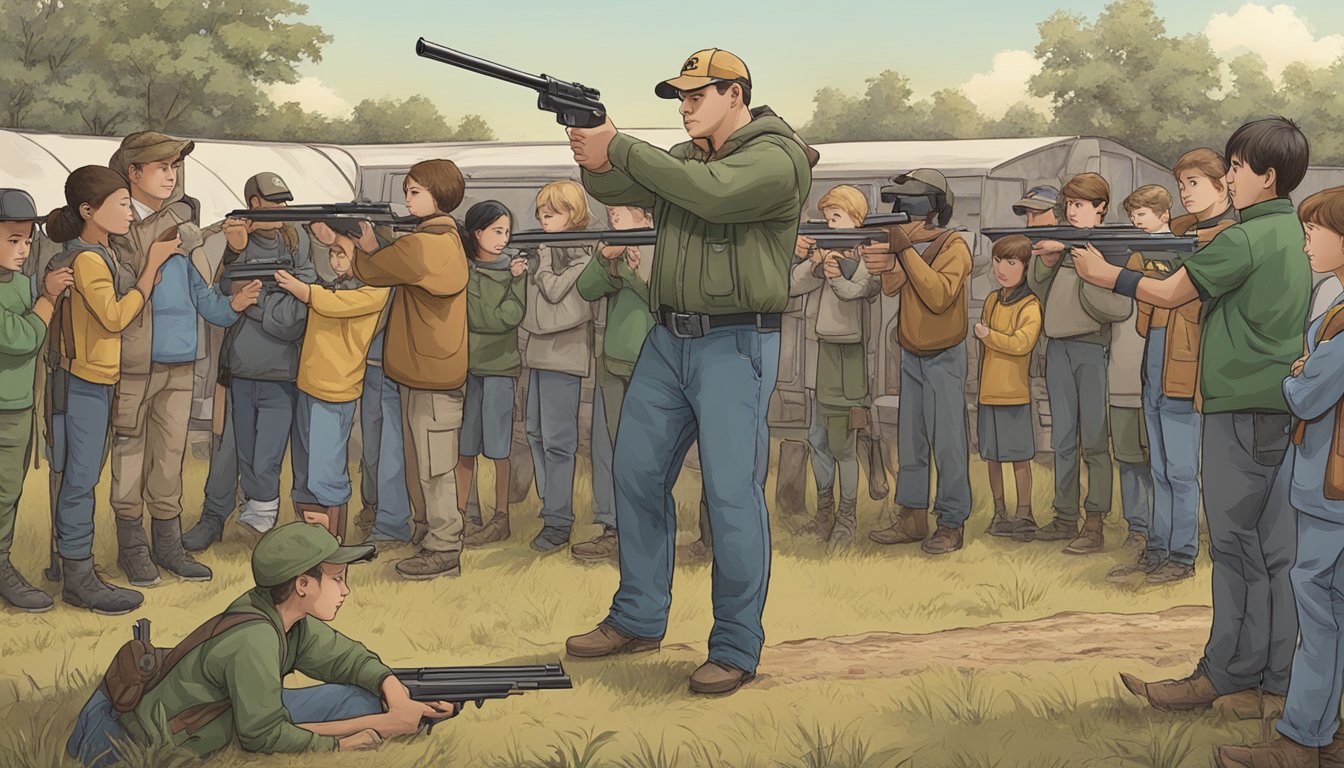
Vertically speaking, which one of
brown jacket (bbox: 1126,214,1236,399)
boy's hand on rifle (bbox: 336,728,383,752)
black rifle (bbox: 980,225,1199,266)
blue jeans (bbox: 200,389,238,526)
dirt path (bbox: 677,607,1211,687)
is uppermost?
black rifle (bbox: 980,225,1199,266)

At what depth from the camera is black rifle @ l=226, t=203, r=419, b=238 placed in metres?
6.11

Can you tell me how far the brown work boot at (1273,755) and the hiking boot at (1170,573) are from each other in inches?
75.9

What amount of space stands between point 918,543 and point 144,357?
12.2 ft

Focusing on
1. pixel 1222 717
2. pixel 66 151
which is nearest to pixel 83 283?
pixel 66 151

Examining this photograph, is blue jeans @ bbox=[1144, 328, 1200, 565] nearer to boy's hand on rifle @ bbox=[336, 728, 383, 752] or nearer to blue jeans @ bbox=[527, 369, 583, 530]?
blue jeans @ bbox=[527, 369, 583, 530]

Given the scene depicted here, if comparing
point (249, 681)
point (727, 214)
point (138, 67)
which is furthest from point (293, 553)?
point (138, 67)

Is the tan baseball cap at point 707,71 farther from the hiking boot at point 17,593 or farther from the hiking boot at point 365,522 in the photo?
the hiking boot at point 17,593

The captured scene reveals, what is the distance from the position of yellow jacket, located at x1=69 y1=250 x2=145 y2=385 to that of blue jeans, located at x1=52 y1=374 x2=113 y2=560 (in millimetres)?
→ 77

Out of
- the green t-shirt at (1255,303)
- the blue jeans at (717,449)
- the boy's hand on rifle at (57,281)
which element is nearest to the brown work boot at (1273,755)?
the green t-shirt at (1255,303)

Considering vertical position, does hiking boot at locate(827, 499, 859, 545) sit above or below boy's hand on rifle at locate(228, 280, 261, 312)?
below

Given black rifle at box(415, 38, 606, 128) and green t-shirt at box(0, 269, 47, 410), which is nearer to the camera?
black rifle at box(415, 38, 606, 128)

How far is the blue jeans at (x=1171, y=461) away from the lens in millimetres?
6438

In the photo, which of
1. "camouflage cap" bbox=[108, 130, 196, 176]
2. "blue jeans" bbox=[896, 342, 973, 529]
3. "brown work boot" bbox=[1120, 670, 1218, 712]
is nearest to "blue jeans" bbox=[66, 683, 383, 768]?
"camouflage cap" bbox=[108, 130, 196, 176]

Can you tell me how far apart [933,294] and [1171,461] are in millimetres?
1329
